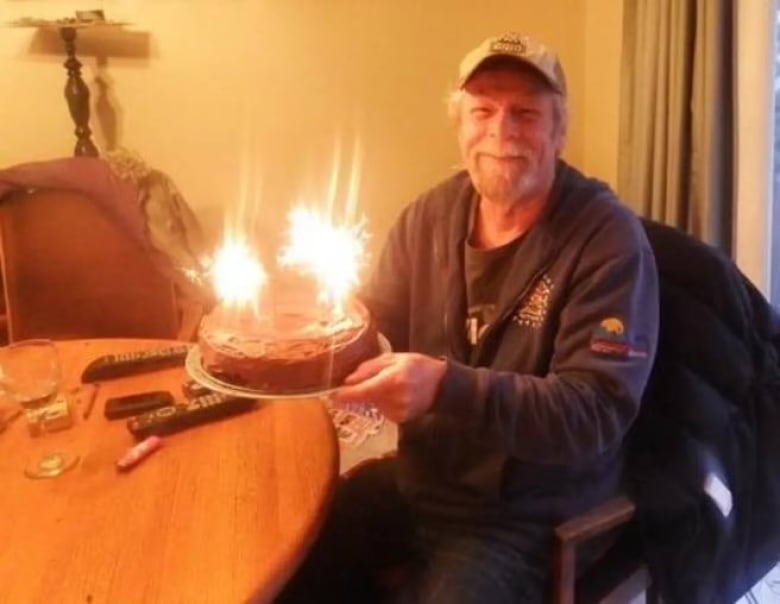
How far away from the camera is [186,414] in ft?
4.42

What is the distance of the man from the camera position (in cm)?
119

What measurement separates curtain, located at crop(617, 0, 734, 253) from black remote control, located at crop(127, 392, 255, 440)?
139 centimetres

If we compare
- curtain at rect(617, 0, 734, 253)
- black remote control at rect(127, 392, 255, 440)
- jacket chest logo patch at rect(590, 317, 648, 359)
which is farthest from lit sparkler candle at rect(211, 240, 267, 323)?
curtain at rect(617, 0, 734, 253)

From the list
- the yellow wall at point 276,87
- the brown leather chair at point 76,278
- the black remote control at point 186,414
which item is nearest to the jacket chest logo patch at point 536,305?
the black remote control at point 186,414

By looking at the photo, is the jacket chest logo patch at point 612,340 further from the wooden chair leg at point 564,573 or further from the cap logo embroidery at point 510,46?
the cap logo embroidery at point 510,46

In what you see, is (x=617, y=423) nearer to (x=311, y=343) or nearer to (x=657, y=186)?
(x=311, y=343)

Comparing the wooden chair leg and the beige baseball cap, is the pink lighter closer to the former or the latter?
the wooden chair leg

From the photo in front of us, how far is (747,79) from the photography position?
2.02m

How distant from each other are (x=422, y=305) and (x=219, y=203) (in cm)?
215

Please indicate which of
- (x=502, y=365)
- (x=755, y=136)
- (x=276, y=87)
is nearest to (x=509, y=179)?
(x=502, y=365)

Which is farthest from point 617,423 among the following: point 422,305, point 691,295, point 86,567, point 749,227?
point 749,227

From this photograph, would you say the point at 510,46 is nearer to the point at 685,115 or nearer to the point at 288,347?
the point at 288,347

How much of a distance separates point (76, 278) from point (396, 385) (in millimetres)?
1951

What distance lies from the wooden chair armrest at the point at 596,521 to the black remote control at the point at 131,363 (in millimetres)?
803
